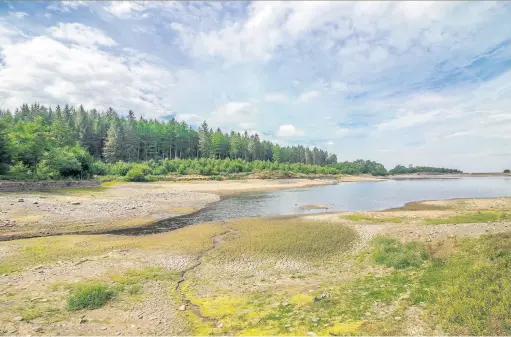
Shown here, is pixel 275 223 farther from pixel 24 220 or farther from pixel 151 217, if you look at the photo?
pixel 24 220

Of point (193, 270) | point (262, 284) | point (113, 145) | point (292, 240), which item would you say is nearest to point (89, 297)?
point (193, 270)

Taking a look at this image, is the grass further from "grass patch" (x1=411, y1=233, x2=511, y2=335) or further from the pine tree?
the pine tree

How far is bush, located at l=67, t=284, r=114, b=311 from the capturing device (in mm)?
9836

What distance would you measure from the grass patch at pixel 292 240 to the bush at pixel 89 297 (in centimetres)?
752

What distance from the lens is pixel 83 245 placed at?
61.6 ft

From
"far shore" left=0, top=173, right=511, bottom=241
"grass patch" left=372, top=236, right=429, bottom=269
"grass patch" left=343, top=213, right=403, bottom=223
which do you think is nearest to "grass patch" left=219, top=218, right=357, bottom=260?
"grass patch" left=372, top=236, right=429, bottom=269

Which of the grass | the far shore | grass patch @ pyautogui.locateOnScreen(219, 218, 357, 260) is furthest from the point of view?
the far shore

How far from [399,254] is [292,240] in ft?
24.6

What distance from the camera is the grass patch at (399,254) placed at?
14.0 m

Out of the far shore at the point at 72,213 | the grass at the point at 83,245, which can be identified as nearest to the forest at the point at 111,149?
the far shore at the point at 72,213

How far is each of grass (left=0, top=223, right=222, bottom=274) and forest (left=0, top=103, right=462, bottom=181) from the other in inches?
1162

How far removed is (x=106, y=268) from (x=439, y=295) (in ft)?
49.8

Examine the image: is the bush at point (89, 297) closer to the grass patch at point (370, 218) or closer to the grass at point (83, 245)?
the grass at point (83, 245)

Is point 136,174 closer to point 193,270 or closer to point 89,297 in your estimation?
point 193,270
